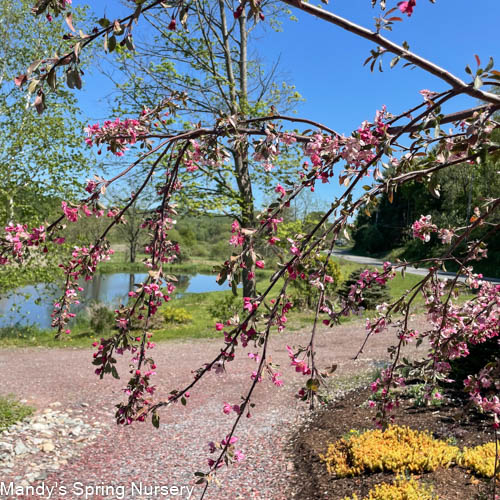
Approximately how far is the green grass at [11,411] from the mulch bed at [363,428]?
3.13 metres

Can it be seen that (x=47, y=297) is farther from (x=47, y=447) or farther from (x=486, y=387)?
(x=486, y=387)

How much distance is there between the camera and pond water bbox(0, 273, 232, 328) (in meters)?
10.2

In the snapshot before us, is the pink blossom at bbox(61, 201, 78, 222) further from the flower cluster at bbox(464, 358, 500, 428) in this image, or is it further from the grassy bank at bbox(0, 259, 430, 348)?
the grassy bank at bbox(0, 259, 430, 348)

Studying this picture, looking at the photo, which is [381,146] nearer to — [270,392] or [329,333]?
[270,392]

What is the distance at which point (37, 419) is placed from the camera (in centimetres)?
483

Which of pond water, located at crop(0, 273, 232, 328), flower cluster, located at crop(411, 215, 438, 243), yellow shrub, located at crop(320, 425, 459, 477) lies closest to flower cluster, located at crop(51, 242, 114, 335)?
flower cluster, located at crop(411, 215, 438, 243)

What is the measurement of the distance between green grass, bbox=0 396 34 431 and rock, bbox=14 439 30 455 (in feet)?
1.42

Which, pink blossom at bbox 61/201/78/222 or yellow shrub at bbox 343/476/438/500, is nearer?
pink blossom at bbox 61/201/78/222

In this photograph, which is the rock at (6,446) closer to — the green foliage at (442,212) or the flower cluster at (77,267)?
the flower cluster at (77,267)

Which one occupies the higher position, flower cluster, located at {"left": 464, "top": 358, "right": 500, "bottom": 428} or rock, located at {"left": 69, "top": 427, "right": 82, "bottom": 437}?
flower cluster, located at {"left": 464, "top": 358, "right": 500, "bottom": 428}

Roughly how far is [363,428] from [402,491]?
4.22 ft

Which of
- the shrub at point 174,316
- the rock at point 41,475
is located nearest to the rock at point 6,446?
the rock at point 41,475

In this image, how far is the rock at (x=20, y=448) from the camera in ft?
13.3

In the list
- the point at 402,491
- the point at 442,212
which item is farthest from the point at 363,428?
the point at 442,212
